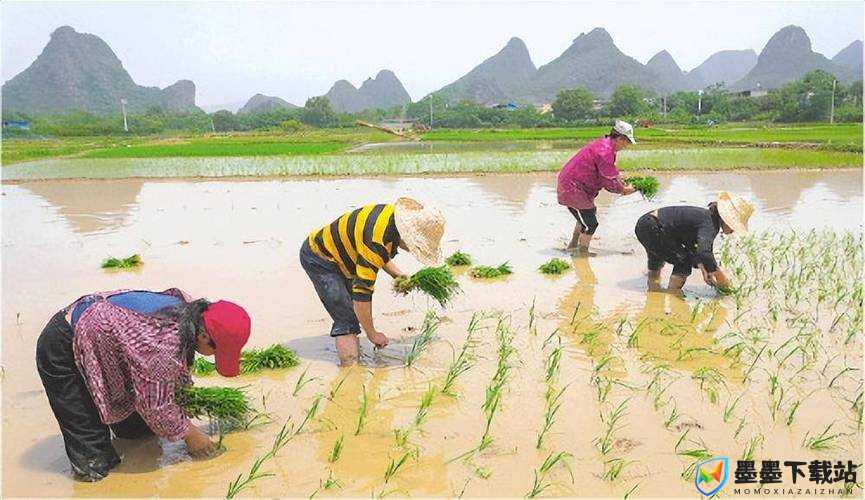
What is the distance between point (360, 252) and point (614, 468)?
167 centimetres

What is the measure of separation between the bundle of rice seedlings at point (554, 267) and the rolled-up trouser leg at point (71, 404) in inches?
159

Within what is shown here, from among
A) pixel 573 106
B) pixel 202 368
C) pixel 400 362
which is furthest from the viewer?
pixel 573 106

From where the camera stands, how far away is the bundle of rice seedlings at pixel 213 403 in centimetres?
266

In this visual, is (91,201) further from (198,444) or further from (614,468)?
(614,468)

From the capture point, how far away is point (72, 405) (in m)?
2.58

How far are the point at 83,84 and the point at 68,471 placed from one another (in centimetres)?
12509

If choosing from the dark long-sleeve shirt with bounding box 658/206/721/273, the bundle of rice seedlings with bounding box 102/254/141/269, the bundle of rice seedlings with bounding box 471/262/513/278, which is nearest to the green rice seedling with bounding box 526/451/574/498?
the dark long-sleeve shirt with bounding box 658/206/721/273

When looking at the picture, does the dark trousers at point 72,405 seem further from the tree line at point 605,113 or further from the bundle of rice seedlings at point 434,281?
the tree line at point 605,113

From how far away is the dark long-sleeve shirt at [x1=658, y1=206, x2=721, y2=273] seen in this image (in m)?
4.62

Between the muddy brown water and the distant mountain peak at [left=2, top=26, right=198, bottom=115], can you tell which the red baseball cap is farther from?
the distant mountain peak at [left=2, top=26, right=198, bottom=115]

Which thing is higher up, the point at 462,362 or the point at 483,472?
the point at 462,362

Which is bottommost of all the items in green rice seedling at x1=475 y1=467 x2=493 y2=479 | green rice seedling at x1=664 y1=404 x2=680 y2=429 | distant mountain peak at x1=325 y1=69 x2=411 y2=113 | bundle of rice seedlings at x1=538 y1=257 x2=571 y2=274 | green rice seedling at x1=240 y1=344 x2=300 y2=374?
green rice seedling at x1=475 y1=467 x2=493 y2=479

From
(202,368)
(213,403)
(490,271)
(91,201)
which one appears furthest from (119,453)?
(91,201)

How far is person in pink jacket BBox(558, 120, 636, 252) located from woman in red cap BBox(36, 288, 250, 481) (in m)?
4.52
